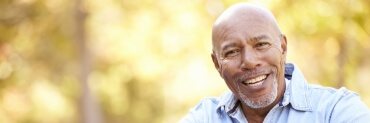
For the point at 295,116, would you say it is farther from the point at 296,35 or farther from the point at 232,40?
the point at 296,35

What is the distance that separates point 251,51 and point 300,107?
10.8 inches

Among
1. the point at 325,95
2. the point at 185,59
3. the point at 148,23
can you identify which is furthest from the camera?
the point at 185,59

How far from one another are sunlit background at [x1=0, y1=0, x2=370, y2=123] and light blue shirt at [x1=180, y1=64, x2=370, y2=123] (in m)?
3.23

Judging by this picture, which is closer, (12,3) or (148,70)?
(12,3)

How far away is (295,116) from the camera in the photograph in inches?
131

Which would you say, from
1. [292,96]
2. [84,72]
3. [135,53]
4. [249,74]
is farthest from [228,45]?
[135,53]

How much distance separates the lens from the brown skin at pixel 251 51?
3.32 metres

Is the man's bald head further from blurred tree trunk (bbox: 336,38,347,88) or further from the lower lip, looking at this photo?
blurred tree trunk (bbox: 336,38,347,88)

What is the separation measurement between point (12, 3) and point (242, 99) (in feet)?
23.2

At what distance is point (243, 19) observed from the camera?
11.2 ft

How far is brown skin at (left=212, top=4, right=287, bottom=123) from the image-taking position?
3.32 meters

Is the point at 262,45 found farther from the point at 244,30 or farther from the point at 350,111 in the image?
the point at 350,111

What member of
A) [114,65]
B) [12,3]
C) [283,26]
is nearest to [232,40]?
[283,26]

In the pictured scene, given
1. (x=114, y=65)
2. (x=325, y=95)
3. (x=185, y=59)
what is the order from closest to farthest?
(x=325, y=95), (x=185, y=59), (x=114, y=65)
